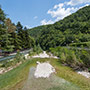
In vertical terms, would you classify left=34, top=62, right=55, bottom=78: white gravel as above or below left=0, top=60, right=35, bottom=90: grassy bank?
below

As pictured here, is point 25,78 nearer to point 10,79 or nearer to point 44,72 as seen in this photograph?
point 10,79

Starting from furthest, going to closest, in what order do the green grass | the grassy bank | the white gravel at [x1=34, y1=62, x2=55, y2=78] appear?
the white gravel at [x1=34, y1=62, x2=55, y2=78]
the grassy bank
the green grass

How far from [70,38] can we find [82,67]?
25.1m

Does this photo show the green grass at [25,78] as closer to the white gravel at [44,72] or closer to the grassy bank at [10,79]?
the grassy bank at [10,79]

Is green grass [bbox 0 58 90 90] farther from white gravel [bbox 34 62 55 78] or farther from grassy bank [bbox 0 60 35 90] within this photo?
white gravel [bbox 34 62 55 78]

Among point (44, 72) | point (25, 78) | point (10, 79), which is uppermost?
point (10, 79)

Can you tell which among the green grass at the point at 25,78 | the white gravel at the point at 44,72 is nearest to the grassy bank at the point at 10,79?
the green grass at the point at 25,78

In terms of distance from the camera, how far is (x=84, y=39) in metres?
24.7

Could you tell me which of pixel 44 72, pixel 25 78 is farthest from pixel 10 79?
pixel 44 72

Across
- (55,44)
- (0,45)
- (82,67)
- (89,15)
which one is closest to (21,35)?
(0,45)

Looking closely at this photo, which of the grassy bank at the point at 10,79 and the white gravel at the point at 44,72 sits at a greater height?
the grassy bank at the point at 10,79

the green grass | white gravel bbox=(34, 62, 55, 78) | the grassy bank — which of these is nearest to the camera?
the green grass

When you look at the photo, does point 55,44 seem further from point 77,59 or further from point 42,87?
point 42,87

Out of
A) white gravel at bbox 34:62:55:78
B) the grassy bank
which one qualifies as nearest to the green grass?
the grassy bank
